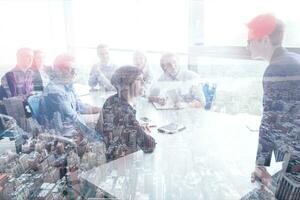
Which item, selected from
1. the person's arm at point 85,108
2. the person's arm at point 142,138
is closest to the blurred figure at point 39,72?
the person's arm at point 85,108

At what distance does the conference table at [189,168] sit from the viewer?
684 millimetres

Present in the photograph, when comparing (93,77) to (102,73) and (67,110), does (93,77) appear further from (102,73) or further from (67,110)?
(67,110)

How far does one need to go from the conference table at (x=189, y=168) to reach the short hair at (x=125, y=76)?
0.44 feet

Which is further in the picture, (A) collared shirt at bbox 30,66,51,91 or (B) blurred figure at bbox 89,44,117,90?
(B) blurred figure at bbox 89,44,117,90

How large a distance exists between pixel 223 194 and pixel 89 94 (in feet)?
3.06

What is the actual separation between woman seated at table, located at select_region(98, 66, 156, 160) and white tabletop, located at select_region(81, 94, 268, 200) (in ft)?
0.14

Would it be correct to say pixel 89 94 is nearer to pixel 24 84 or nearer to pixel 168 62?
pixel 24 84

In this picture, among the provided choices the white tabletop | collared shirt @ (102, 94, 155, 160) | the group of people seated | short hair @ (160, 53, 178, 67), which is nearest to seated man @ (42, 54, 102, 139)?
the group of people seated

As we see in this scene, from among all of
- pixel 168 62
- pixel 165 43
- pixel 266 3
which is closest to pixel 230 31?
pixel 266 3

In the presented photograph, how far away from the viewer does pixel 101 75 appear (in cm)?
144

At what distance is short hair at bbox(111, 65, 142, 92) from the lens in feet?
3.51

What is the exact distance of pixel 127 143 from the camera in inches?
37.1

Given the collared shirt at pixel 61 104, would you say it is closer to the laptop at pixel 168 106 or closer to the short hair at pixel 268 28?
the laptop at pixel 168 106

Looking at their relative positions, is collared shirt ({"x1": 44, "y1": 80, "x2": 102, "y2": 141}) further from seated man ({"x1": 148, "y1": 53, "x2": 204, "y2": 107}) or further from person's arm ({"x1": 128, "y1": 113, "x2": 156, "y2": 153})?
seated man ({"x1": 148, "y1": 53, "x2": 204, "y2": 107})
